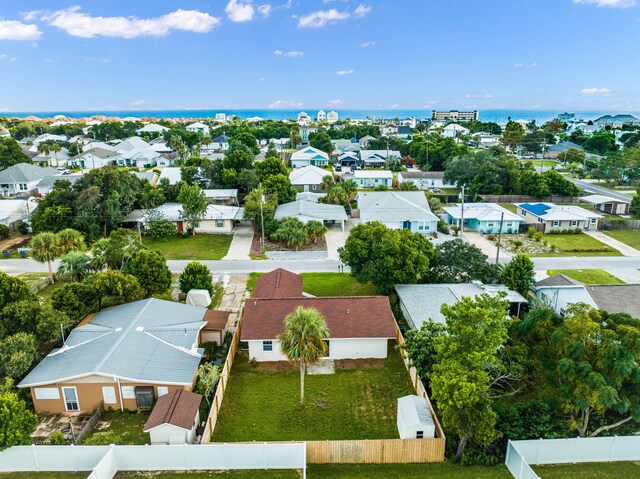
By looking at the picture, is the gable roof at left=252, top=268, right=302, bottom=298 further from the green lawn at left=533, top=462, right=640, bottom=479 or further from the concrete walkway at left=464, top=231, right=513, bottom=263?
the concrete walkway at left=464, top=231, right=513, bottom=263

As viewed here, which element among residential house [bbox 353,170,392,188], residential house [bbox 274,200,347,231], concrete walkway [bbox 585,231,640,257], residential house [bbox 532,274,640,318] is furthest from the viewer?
residential house [bbox 353,170,392,188]

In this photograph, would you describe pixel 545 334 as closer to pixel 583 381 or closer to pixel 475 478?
pixel 583 381

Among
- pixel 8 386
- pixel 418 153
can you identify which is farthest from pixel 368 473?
pixel 418 153

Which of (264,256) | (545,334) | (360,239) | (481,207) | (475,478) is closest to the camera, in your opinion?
(475,478)

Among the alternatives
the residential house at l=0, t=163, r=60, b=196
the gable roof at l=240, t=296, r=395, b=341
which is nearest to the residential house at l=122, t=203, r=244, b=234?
the gable roof at l=240, t=296, r=395, b=341

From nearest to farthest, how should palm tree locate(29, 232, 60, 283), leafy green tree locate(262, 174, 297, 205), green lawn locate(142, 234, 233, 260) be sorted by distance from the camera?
palm tree locate(29, 232, 60, 283), green lawn locate(142, 234, 233, 260), leafy green tree locate(262, 174, 297, 205)

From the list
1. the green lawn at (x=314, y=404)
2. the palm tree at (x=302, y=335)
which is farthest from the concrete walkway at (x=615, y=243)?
the palm tree at (x=302, y=335)

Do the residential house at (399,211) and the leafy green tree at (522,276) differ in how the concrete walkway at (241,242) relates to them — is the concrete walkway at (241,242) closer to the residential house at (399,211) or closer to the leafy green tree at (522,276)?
the residential house at (399,211)

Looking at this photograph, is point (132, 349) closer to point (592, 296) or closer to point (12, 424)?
point (12, 424)
